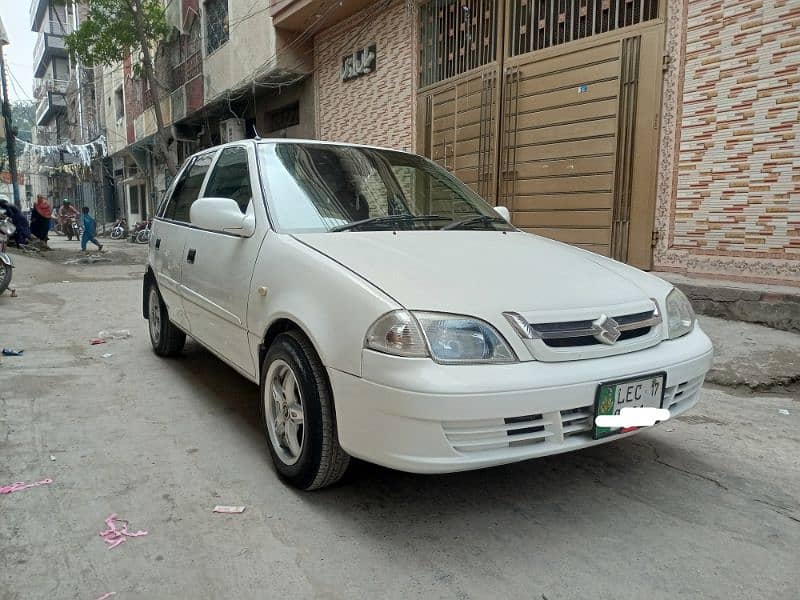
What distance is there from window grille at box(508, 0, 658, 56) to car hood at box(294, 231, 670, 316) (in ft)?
15.4

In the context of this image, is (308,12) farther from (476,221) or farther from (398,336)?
(398,336)

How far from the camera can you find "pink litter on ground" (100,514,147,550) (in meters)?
2.27

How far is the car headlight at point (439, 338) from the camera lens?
210 centimetres

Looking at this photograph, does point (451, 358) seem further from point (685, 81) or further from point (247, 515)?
point (685, 81)

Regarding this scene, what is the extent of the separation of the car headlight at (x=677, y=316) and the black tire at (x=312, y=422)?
1.51 metres

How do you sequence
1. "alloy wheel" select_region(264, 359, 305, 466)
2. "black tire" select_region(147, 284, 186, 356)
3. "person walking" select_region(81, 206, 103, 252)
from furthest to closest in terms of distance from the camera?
"person walking" select_region(81, 206, 103, 252) < "black tire" select_region(147, 284, 186, 356) < "alloy wheel" select_region(264, 359, 305, 466)

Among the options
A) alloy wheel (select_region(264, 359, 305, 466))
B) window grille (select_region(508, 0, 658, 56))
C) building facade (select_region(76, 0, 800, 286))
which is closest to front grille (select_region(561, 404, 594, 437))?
alloy wheel (select_region(264, 359, 305, 466))

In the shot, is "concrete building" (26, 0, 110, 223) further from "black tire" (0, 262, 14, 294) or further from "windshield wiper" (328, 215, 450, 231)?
"windshield wiper" (328, 215, 450, 231)

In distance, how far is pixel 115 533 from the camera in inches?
91.7

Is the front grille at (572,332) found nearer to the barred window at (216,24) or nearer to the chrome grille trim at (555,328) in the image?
the chrome grille trim at (555,328)

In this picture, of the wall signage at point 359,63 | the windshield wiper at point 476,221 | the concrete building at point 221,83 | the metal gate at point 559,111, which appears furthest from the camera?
the concrete building at point 221,83

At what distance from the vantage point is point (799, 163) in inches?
201

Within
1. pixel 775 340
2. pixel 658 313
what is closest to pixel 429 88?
pixel 775 340

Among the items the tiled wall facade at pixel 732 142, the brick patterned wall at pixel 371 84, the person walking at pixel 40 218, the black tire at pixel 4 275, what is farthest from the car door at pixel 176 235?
the person walking at pixel 40 218
